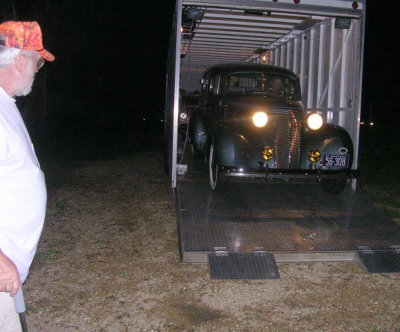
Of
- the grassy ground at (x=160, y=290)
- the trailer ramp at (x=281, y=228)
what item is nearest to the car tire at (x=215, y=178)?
the trailer ramp at (x=281, y=228)

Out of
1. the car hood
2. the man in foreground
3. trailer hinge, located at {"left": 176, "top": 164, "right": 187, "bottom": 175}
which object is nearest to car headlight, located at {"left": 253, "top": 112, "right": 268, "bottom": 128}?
the car hood

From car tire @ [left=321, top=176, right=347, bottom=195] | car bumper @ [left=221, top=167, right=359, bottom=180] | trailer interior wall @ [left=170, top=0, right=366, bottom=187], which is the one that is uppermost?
trailer interior wall @ [left=170, top=0, right=366, bottom=187]

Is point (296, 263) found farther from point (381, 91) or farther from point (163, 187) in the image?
point (381, 91)

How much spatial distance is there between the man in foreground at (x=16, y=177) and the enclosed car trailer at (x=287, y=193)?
2.29 meters

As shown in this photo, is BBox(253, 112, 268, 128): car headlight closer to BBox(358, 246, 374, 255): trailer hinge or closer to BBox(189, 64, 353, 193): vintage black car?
BBox(189, 64, 353, 193): vintage black car

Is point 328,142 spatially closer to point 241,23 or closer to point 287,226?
point 287,226

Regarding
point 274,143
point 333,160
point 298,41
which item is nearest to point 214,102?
point 274,143

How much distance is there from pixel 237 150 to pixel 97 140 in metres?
12.2

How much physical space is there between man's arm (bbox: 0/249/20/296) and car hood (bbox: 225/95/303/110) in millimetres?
4842

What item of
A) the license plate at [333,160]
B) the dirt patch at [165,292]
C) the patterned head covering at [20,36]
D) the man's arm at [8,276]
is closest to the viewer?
the man's arm at [8,276]

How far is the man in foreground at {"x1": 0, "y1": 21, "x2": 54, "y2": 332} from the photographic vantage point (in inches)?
69.8

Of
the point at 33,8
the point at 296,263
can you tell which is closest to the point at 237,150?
the point at 296,263

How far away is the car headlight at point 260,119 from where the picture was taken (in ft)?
18.6

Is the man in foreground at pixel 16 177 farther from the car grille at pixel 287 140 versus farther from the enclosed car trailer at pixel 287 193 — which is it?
the car grille at pixel 287 140
